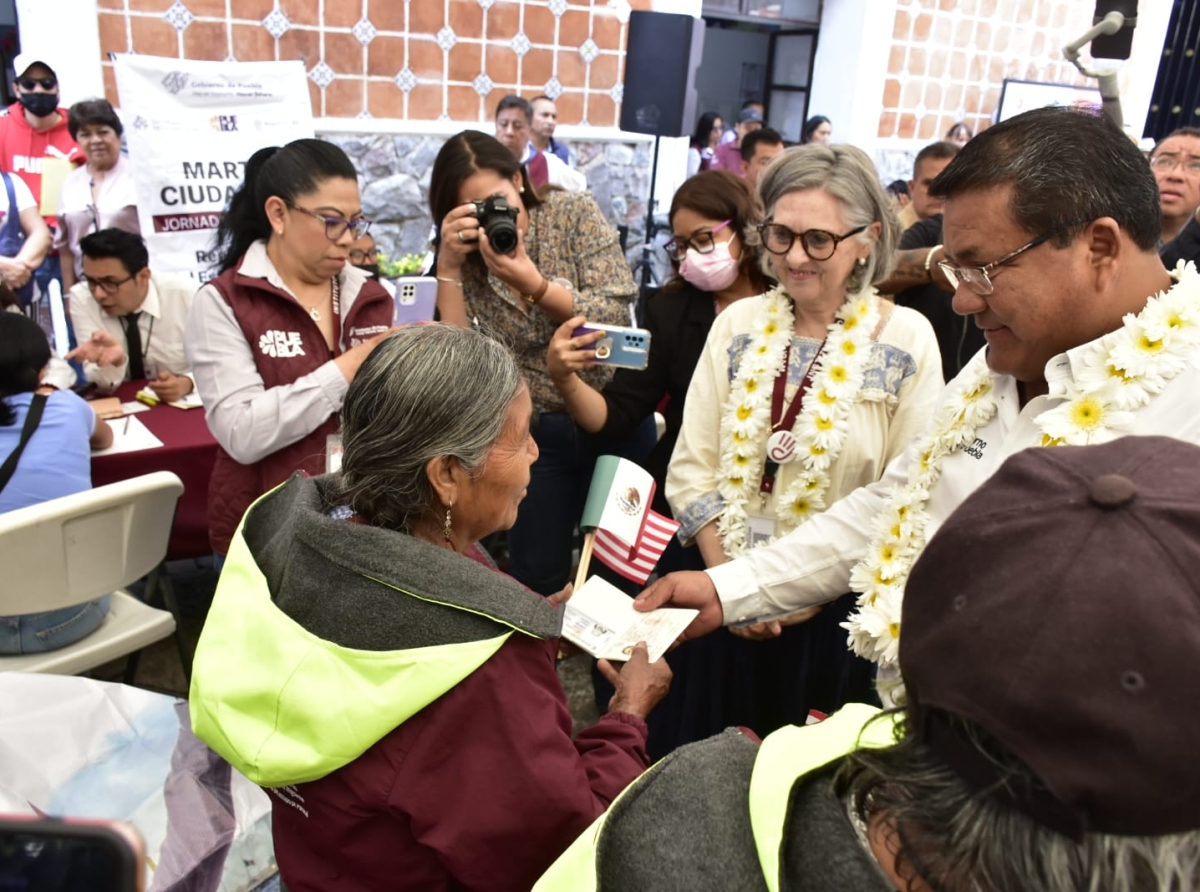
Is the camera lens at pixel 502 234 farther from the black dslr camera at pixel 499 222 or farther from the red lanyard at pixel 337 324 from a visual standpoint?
the red lanyard at pixel 337 324

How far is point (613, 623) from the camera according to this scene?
1.96m

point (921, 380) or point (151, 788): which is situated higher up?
point (921, 380)

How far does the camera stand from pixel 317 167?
2689 mm

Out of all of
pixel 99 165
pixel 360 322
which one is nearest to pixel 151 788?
pixel 360 322

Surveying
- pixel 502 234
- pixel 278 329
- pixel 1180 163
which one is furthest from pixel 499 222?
pixel 1180 163

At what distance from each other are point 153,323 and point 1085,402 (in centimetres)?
395

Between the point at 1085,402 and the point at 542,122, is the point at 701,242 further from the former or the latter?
the point at 542,122

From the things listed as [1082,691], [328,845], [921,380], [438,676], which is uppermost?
[1082,691]

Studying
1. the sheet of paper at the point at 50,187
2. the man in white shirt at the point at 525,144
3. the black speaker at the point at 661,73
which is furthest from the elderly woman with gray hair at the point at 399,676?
the black speaker at the point at 661,73

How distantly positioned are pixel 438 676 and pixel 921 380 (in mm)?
1597

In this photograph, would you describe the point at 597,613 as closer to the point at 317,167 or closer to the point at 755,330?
the point at 755,330

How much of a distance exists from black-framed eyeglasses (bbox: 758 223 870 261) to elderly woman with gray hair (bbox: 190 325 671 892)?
1119 millimetres

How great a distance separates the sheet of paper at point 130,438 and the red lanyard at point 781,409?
2.24 meters

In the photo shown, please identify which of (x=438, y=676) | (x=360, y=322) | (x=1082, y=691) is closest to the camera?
(x=1082, y=691)
